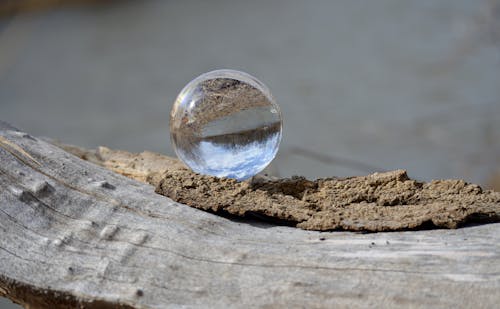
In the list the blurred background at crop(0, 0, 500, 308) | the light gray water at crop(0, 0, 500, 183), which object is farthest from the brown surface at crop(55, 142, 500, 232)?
the light gray water at crop(0, 0, 500, 183)

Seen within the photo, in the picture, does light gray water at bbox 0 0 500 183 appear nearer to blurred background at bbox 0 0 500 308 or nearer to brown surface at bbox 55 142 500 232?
blurred background at bbox 0 0 500 308

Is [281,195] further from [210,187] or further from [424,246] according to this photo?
[424,246]

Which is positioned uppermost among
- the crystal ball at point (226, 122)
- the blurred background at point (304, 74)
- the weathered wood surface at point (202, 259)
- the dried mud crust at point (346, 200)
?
the blurred background at point (304, 74)

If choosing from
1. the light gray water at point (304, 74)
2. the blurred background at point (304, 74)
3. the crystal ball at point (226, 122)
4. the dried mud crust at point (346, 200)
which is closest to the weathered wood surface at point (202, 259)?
the dried mud crust at point (346, 200)

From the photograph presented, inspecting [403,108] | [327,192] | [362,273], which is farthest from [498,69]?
[362,273]

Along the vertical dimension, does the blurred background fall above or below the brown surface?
above

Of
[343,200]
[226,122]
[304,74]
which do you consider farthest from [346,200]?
[304,74]

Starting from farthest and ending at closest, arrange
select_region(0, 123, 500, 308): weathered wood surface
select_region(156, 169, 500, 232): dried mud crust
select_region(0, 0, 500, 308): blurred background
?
1. select_region(0, 0, 500, 308): blurred background
2. select_region(156, 169, 500, 232): dried mud crust
3. select_region(0, 123, 500, 308): weathered wood surface

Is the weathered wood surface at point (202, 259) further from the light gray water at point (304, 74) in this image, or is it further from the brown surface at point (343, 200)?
the light gray water at point (304, 74)
